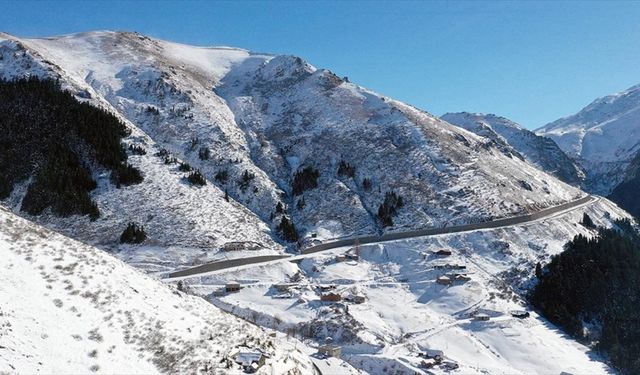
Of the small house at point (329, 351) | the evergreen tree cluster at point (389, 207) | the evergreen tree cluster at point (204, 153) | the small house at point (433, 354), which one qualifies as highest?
the evergreen tree cluster at point (204, 153)

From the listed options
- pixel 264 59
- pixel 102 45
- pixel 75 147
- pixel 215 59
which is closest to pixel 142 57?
pixel 102 45

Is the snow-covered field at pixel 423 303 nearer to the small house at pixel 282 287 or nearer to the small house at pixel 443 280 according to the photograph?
the small house at pixel 282 287

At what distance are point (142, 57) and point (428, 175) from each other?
87252 millimetres

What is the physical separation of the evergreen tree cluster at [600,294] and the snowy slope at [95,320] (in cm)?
3860

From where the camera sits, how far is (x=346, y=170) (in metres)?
88.7

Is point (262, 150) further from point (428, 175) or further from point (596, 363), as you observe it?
point (596, 363)

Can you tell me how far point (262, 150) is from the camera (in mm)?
97812

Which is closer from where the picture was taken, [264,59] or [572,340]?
[572,340]

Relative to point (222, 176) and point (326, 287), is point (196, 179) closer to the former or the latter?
point (222, 176)

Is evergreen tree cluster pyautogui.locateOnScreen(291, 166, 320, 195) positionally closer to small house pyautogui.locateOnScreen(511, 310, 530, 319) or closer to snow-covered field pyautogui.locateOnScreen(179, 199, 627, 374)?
snow-covered field pyautogui.locateOnScreen(179, 199, 627, 374)

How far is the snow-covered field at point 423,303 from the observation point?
147 feet

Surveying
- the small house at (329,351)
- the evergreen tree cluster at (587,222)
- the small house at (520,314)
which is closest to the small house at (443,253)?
the small house at (520,314)

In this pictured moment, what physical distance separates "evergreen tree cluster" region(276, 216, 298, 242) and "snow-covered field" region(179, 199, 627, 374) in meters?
7.03

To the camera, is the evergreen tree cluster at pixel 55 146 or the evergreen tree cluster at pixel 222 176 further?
the evergreen tree cluster at pixel 222 176
